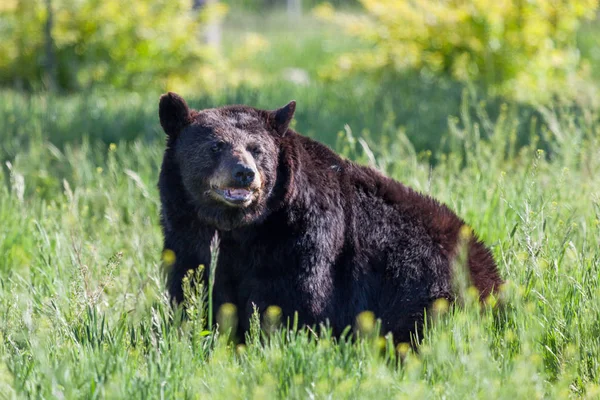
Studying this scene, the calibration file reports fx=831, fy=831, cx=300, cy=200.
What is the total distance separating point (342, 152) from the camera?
7.16 metres

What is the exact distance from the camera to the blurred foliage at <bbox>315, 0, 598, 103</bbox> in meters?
10.5

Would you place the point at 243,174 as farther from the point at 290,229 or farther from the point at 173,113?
the point at 173,113

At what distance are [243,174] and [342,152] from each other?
3278 millimetres

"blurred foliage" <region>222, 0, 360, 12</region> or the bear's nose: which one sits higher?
the bear's nose

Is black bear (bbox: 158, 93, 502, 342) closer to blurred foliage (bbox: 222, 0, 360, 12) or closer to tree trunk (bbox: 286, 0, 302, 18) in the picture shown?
tree trunk (bbox: 286, 0, 302, 18)

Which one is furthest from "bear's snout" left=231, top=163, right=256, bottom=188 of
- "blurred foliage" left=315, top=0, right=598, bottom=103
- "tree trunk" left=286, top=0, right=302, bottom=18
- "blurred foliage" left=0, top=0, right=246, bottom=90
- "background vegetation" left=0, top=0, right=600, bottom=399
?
"tree trunk" left=286, top=0, right=302, bottom=18

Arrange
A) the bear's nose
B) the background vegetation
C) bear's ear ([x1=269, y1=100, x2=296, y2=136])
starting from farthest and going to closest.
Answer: bear's ear ([x1=269, y1=100, x2=296, y2=136]) < the bear's nose < the background vegetation

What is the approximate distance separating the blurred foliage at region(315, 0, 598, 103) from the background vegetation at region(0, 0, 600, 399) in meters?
0.03

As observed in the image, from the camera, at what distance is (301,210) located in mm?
4148

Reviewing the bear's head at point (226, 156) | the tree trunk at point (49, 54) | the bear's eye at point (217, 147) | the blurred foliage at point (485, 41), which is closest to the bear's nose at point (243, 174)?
the bear's head at point (226, 156)

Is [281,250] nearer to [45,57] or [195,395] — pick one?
[195,395]

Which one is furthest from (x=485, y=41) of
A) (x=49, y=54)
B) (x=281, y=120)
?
(x=281, y=120)

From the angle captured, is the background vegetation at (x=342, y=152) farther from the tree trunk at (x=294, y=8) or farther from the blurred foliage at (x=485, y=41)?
the tree trunk at (x=294, y=8)

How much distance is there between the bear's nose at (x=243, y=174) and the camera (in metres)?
3.95
